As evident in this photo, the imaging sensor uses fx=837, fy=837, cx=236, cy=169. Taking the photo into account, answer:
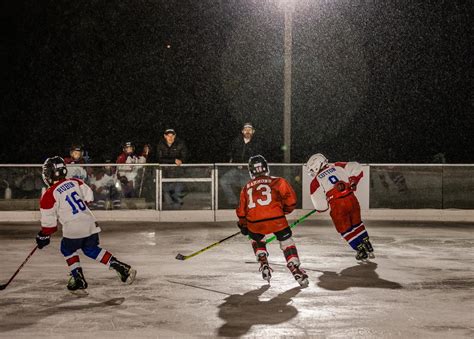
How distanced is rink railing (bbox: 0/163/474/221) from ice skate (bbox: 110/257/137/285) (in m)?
7.55

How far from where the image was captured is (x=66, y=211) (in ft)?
28.4

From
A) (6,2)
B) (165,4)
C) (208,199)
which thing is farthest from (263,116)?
(208,199)

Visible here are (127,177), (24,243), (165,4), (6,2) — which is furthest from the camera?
(165,4)

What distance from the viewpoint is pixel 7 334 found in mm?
6676

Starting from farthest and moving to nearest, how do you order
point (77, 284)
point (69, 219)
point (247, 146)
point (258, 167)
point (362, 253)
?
point (247, 146) < point (362, 253) < point (258, 167) < point (69, 219) < point (77, 284)

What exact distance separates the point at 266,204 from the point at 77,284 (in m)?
2.19

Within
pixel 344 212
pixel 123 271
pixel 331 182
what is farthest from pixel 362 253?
pixel 123 271

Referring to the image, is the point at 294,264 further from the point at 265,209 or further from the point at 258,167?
the point at 258,167

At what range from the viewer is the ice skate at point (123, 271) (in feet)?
28.9

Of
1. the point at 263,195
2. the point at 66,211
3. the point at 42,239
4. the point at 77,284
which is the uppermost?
the point at 263,195

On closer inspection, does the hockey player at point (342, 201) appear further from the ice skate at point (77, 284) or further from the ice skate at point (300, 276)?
the ice skate at point (77, 284)

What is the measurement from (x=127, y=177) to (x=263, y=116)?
61.0 feet

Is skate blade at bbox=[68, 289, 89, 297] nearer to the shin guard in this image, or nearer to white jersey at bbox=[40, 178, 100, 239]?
white jersey at bbox=[40, 178, 100, 239]

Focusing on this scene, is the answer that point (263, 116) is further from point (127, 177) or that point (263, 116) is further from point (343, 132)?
point (127, 177)
